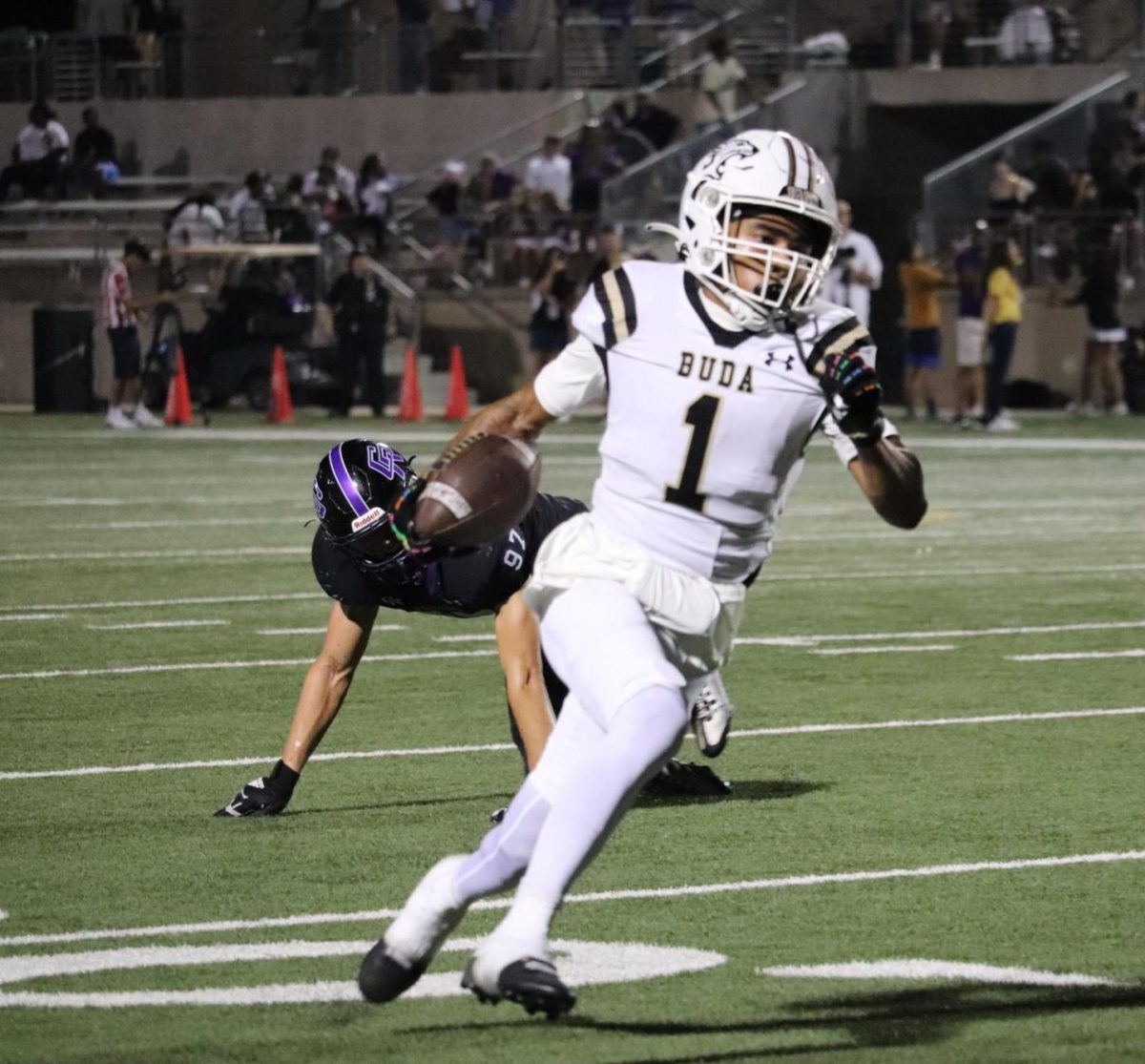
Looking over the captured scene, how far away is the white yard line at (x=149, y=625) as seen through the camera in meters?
11.8

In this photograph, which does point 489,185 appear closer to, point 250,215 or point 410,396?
point 250,215

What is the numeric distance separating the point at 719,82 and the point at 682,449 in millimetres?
28625

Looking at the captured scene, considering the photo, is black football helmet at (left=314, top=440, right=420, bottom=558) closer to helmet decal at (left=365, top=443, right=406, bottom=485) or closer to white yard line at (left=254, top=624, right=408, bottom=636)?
helmet decal at (left=365, top=443, right=406, bottom=485)

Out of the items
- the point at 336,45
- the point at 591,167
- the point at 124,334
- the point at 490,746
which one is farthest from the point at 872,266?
the point at 490,746

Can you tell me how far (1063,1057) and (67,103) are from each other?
33760mm

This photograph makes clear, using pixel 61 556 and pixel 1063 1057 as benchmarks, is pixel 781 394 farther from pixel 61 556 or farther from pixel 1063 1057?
pixel 61 556

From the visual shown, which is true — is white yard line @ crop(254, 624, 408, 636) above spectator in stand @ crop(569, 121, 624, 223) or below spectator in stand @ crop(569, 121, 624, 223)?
below

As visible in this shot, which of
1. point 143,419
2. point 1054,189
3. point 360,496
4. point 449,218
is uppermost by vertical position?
point 360,496

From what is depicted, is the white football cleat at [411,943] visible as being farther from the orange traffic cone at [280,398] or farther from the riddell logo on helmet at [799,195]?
the orange traffic cone at [280,398]

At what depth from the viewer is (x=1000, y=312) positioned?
81.1ft

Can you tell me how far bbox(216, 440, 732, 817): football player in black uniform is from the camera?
7301mm

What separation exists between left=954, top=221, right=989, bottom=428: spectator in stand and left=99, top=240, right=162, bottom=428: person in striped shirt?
760 centimetres

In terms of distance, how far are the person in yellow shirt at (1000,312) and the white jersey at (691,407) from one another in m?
19.6

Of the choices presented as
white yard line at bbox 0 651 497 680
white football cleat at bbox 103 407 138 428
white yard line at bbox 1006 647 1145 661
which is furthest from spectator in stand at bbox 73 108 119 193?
white yard line at bbox 1006 647 1145 661
